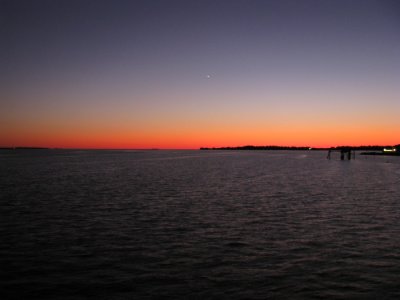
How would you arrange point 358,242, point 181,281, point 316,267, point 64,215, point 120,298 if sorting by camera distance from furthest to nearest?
point 64,215, point 358,242, point 316,267, point 181,281, point 120,298

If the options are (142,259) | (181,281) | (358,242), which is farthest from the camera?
(358,242)

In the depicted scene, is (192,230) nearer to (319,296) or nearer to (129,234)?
(129,234)

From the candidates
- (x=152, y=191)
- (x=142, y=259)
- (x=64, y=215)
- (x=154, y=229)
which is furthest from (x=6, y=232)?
(x=152, y=191)

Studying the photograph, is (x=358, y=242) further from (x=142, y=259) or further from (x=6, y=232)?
(x=6, y=232)

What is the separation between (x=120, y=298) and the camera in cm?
1062

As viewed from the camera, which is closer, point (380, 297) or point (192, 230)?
point (380, 297)

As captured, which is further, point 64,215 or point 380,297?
point 64,215

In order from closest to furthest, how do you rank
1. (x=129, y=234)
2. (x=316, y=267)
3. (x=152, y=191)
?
(x=316, y=267)
(x=129, y=234)
(x=152, y=191)

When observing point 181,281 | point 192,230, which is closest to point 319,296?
point 181,281

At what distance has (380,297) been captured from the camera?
423 inches

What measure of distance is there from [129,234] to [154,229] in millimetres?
1541

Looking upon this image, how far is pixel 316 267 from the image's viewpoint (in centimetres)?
1327

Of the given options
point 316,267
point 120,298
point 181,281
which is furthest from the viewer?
point 316,267

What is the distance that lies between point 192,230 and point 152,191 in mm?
18543
